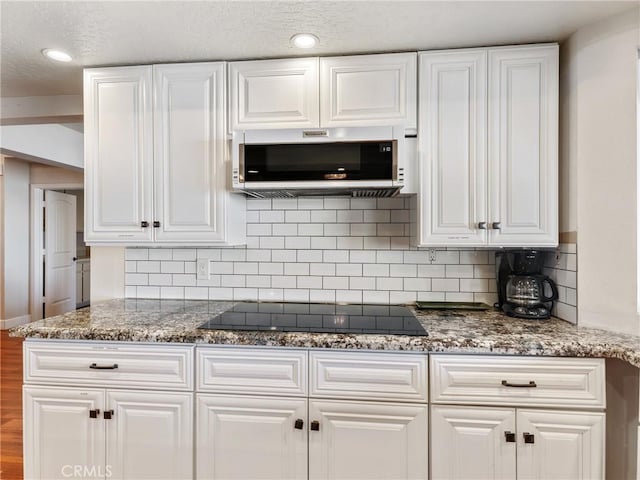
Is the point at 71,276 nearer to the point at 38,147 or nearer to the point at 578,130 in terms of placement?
the point at 38,147

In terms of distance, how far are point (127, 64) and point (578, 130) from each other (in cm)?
230

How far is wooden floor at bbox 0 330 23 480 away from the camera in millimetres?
2041

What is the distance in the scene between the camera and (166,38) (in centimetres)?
169

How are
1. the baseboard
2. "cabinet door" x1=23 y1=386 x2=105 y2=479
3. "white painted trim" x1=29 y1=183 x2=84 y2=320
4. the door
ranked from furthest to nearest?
1. the door
2. "white painted trim" x1=29 y1=183 x2=84 y2=320
3. the baseboard
4. "cabinet door" x1=23 y1=386 x2=105 y2=479

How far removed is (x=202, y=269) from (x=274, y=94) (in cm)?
112

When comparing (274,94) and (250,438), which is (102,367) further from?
(274,94)

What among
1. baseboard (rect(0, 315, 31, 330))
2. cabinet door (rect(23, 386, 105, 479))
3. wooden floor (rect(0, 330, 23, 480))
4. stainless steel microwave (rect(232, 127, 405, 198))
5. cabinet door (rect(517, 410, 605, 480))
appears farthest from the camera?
baseboard (rect(0, 315, 31, 330))

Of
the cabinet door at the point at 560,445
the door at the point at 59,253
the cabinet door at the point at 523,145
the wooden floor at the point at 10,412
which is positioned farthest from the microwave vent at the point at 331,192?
the door at the point at 59,253

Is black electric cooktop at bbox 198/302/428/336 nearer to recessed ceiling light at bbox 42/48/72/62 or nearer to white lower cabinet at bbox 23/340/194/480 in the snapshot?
white lower cabinet at bbox 23/340/194/480

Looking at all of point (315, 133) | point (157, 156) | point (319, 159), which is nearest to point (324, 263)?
point (319, 159)

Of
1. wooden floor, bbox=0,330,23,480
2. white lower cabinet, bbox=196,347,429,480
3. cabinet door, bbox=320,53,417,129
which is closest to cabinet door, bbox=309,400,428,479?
white lower cabinet, bbox=196,347,429,480

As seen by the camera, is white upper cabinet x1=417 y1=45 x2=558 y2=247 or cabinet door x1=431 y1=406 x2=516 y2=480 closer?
cabinet door x1=431 y1=406 x2=516 y2=480

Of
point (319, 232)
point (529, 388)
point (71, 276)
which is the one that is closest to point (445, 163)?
point (319, 232)

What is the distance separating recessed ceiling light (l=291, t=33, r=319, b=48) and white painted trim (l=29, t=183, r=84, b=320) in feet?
14.8
